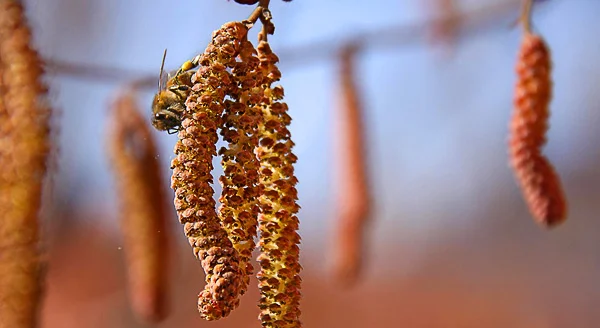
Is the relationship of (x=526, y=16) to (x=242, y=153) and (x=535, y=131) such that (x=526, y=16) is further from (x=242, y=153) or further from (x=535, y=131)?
(x=242, y=153)

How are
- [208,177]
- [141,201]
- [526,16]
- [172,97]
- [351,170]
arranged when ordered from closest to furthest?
[208,177] < [172,97] < [526,16] < [141,201] < [351,170]

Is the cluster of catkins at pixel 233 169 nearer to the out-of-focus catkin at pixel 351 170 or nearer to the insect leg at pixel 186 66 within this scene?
the insect leg at pixel 186 66

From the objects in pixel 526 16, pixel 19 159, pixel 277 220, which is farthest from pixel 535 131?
pixel 19 159

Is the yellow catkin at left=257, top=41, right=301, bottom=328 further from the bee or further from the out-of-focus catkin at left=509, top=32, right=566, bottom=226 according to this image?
the out-of-focus catkin at left=509, top=32, right=566, bottom=226

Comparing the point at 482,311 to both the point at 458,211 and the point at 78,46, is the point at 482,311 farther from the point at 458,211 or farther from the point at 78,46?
the point at 78,46

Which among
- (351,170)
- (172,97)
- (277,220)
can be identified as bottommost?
(277,220)

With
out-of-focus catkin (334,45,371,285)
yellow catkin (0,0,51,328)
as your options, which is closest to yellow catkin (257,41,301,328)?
yellow catkin (0,0,51,328)

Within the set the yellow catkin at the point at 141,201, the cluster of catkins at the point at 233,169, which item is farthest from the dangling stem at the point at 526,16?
the yellow catkin at the point at 141,201
